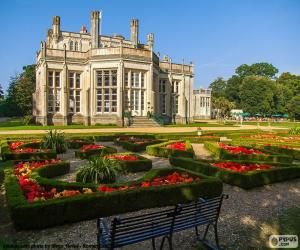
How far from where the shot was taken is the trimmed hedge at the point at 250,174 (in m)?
9.66

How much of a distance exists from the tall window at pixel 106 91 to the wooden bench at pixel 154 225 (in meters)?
29.8

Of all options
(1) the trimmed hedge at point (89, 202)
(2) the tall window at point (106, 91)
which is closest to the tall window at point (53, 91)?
(2) the tall window at point (106, 91)

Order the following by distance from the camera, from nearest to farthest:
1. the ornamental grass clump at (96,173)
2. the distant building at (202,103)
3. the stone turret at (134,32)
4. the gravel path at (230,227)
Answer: the gravel path at (230,227)
the ornamental grass clump at (96,173)
the stone turret at (134,32)
the distant building at (202,103)

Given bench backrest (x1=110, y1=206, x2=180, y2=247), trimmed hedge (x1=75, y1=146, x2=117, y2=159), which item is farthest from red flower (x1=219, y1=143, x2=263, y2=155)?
bench backrest (x1=110, y1=206, x2=180, y2=247)

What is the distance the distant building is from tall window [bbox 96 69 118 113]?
3625 cm

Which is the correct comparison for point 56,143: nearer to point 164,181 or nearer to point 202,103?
point 164,181

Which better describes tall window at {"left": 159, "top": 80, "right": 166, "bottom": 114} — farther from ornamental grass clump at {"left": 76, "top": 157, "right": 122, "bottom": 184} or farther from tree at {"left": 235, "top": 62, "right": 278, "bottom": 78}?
tree at {"left": 235, "top": 62, "right": 278, "bottom": 78}

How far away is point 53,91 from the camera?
3609 centimetres

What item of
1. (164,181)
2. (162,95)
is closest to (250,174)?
(164,181)

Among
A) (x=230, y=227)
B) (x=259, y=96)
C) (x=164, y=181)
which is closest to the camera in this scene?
(x=230, y=227)

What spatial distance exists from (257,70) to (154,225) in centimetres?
11241

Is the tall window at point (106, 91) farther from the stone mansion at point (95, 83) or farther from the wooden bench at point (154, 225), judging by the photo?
the wooden bench at point (154, 225)

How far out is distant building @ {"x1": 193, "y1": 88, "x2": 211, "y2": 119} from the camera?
226 ft

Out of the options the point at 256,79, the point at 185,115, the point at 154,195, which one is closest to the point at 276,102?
the point at 256,79
